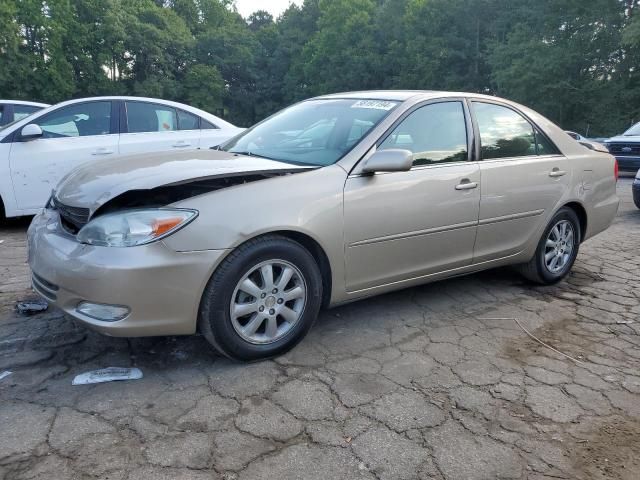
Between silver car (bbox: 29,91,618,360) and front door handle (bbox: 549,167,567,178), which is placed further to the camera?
front door handle (bbox: 549,167,567,178)

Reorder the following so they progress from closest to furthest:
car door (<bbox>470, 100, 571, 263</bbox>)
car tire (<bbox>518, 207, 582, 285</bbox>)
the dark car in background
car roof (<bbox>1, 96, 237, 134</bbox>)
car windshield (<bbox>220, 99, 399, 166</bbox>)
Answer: car windshield (<bbox>220, 99, 399, 166</bbox>) < car door (<bbox>470, 100, 571, 263</bbox>) < car tire (<bbox>518, 207, 582, 285</bbox>) < car roof (<bbox>1, 96, 237, 134</bbox>) < the dark car in background

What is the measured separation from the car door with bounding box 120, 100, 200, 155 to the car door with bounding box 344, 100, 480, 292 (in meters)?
3.57

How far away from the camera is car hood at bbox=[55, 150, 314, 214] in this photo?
9.59ft

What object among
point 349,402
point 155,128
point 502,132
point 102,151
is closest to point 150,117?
point 155,128

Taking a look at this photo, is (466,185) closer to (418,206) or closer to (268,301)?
(418,206)

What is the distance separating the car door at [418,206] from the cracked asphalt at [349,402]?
44 cm

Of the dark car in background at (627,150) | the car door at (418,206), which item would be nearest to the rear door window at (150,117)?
the car door at (418,206)

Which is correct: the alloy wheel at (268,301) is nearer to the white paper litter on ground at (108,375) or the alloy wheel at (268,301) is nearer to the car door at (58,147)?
the white paper litter on ground at (108,375)

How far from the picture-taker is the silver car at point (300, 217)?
109 inches

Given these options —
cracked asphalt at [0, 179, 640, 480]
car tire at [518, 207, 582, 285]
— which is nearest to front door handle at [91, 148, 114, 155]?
cracked asphalt at [0, 179, 640, 480]

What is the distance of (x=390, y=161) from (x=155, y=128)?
14.4ft

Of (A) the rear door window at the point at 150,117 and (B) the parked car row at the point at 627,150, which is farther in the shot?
(B) the parked car row at the point at 627,150

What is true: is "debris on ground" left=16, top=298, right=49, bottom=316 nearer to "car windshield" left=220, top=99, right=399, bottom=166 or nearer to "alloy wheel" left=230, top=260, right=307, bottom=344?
"alloy wheel" left=230, top=260, right=307, bottom=344

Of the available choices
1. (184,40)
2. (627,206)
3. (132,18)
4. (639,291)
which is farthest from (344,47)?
(639,291)
